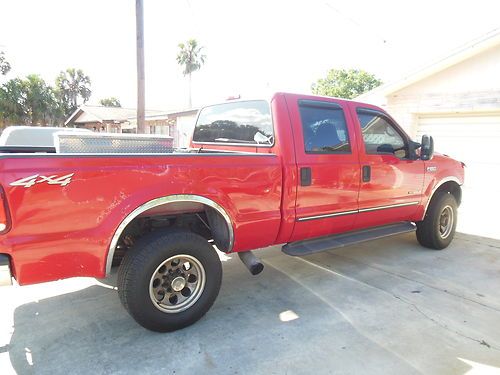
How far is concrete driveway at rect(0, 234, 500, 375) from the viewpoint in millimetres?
2715

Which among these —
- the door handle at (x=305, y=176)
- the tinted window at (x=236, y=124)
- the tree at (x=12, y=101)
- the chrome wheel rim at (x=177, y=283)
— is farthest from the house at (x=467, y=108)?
the tree at (x=12, y=101)

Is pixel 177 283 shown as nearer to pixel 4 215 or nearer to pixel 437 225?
pixel 4 215

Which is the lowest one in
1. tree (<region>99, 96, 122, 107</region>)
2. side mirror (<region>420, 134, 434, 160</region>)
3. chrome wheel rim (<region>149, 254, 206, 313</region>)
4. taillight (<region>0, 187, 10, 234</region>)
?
chrome wheel rim (<region>149, 254, 206, 313</region>)

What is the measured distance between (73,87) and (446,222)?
167 feet

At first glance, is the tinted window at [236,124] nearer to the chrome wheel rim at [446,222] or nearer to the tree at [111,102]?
the chrome wheel rim at [446,222]

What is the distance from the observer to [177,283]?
3.09 meters

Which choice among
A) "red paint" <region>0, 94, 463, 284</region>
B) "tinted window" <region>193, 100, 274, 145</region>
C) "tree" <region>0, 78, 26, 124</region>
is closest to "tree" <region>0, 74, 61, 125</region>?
"tree" <region>0, 78, 26, 124</region>

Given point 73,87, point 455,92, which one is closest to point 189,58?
point 73,87

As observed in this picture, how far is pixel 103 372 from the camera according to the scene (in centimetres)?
260

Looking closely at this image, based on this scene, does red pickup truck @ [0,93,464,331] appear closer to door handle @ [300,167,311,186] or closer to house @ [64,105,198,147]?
door handle @ [300,167,311,186]

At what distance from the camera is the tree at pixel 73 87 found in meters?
46.5

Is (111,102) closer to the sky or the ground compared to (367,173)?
closer to the sky

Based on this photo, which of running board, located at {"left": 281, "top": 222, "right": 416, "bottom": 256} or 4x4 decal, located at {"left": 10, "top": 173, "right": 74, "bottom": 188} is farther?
running board, located at {"left": 281, "top": 222, "right": 416, "bottom": 256}

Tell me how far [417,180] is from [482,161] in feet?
25.2
